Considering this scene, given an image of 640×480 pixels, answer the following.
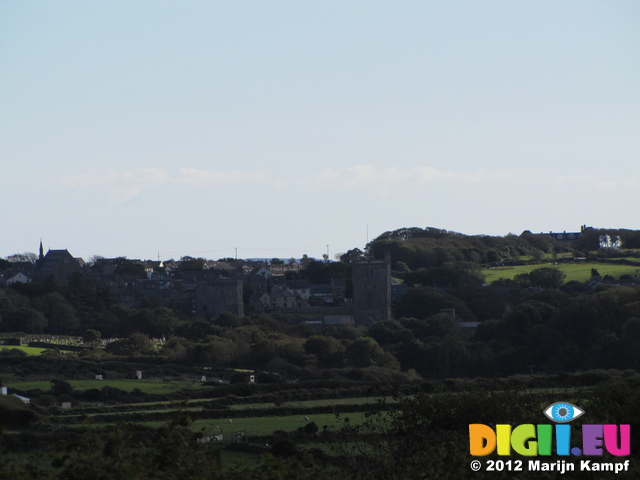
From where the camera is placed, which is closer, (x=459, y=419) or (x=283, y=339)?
(x=459, y=419)

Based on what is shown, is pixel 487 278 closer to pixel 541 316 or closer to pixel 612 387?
pixel 541 316

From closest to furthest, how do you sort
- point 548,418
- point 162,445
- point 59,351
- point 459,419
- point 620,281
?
point 162,445 < point 548,418 < point 459,419 < point 59,351 < point 620,281

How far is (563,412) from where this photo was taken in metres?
Answer: 14.4

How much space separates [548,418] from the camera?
14.1 m

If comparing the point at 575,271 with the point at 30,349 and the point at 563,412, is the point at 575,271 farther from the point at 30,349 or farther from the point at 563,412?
the point at 563,412

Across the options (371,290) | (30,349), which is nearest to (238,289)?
Result: (371,290)

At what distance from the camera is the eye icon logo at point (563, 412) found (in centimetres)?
1403

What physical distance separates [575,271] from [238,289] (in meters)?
26.5

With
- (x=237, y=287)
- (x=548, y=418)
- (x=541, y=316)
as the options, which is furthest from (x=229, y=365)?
(x=548, y=418)

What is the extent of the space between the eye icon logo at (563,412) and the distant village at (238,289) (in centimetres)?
4764

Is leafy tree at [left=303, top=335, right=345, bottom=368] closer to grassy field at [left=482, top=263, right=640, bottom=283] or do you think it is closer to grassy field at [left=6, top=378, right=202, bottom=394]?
grassy field at [left=6, top=378, right=202, bottom=394]

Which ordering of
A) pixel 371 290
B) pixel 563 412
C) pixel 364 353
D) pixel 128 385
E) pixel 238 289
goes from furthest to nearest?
pixel 238 289, pixel 371 290, pixel 364 353, pixel 128 385, pixel 563 412

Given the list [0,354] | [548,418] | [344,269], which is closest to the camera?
[548,418]

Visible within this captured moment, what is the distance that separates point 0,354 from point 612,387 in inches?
1413
